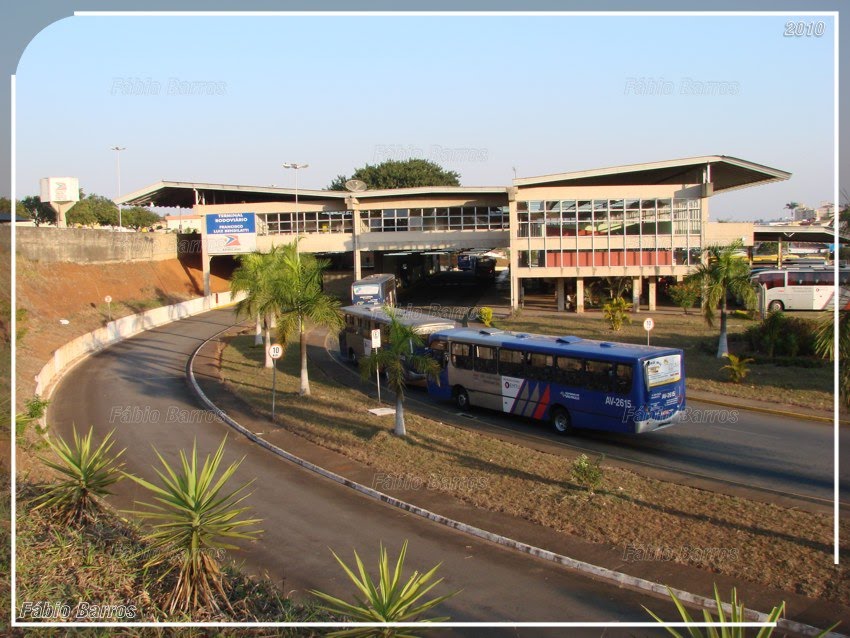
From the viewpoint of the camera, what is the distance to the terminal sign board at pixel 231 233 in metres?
54.1

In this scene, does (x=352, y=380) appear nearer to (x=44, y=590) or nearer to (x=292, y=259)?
(x=292, y=259)

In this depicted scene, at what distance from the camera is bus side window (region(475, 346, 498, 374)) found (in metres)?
22.3

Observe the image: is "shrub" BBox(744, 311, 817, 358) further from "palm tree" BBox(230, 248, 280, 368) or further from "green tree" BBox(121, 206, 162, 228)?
"green tree" BBox(121, 206, 162, 228)

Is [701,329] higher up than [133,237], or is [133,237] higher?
[133,237]

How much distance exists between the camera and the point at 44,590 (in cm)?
813

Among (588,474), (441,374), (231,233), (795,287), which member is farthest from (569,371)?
(231,233)

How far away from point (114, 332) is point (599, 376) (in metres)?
29.5

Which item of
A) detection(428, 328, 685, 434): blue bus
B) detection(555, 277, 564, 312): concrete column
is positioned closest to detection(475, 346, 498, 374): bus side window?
detection(428, 328, 685, 434): blue bus

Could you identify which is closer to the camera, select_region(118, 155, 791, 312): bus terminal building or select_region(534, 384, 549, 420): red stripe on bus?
select_region(534, 384, 549, 420): red stripe on bus

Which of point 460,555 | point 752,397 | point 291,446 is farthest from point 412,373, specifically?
point 460,555

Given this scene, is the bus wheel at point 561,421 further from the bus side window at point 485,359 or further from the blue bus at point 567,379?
the bus side window at point 485,359

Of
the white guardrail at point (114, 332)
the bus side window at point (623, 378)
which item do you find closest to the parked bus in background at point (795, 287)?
the bus side window at point (623, 378)

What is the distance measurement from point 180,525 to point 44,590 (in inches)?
61.2

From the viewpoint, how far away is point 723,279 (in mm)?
28188
